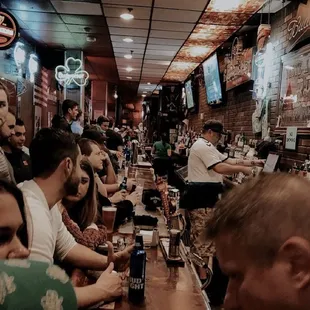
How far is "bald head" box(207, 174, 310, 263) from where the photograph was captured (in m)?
0.62

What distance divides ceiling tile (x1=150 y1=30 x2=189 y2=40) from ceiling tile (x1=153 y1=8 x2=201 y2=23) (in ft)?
2.44

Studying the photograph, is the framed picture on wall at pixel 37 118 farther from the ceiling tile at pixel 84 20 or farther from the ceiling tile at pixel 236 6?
the ceiling tile at pixel 236 6

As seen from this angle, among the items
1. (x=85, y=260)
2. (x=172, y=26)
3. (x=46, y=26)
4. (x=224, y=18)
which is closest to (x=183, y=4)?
(x=224, y=18)

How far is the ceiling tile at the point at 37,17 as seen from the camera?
240 inches

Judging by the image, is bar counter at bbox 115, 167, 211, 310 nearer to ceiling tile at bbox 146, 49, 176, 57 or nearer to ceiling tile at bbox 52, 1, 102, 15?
ceiling tile at bbox 52, 1, 102, 15

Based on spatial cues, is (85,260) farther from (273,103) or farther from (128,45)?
(128,45)

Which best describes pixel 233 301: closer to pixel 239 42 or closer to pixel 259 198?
pixel 259 198

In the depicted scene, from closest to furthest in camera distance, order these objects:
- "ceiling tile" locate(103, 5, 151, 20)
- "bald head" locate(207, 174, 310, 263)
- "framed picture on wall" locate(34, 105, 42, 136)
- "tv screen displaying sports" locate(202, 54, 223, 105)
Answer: "bald head" locate(207, 174, 310, 263), "ceiling tile" locate(103, 5, 151, 20), "tv screen displaying sports" locate(202, 54, 223, 105), "framed picture on wall" locate(34, 105, 42, 136)

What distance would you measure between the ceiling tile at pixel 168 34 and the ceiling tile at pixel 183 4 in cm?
132

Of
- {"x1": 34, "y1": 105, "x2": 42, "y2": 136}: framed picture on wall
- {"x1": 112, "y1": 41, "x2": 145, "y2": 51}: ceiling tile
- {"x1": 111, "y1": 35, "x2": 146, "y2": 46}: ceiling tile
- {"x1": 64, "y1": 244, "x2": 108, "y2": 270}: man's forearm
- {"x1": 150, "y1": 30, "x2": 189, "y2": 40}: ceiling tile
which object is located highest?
{"x1": 150, "y1": 30, "x2": 189, "y2": 40}: ceiling tile

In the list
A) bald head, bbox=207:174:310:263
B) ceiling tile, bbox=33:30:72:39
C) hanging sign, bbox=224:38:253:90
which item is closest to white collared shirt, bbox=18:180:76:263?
bald head, bbox=207:174:310:263

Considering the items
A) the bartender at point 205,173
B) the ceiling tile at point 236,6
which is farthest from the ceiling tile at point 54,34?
the bartender at point 205,173

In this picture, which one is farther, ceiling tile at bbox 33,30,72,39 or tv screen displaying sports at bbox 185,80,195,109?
tv screen displaying sports at bbox 185,80,195,109

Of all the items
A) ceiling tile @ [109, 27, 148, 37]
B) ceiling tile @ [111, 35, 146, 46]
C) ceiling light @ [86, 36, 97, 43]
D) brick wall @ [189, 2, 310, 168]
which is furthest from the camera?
ceiling light @ [86, 36, 97, 43]
